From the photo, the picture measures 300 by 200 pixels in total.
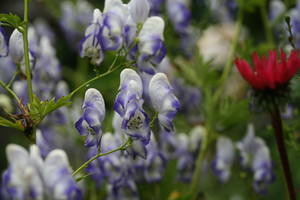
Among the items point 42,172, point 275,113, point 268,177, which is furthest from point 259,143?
point 42,172

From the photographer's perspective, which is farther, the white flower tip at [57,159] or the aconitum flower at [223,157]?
the aconitum flower at [223,157]

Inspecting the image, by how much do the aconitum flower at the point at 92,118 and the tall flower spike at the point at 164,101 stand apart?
10 cm

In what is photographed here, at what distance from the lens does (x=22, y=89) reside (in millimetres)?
1662

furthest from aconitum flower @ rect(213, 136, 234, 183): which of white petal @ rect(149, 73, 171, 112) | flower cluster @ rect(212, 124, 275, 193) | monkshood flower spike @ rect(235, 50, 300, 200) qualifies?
white petal @ rect(149, 73, 171, 112)

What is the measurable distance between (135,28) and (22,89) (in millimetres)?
657

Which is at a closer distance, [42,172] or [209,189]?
[42,172]

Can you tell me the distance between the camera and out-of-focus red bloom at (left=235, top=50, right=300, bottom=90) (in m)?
1.19

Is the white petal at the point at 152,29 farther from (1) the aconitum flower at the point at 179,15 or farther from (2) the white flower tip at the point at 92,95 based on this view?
(1) the aconitum flower at the point at 179,15

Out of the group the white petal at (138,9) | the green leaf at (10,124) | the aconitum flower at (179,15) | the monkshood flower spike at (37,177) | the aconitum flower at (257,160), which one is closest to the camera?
the monkshood flower spike at (37,177)

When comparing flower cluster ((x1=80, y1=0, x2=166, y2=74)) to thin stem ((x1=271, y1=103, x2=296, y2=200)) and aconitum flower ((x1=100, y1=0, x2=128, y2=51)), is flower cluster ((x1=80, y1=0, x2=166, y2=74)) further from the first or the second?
thin stem ((x1=271, y1=103, x2=296, y2=200))

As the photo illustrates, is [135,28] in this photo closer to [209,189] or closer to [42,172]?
[42,172]

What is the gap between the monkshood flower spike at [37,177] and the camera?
0.84m

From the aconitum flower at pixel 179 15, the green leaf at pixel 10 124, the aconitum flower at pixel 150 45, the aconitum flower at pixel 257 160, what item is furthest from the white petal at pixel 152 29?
the aconitum flower at pixel 179 15

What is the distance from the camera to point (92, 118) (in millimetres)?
1040
